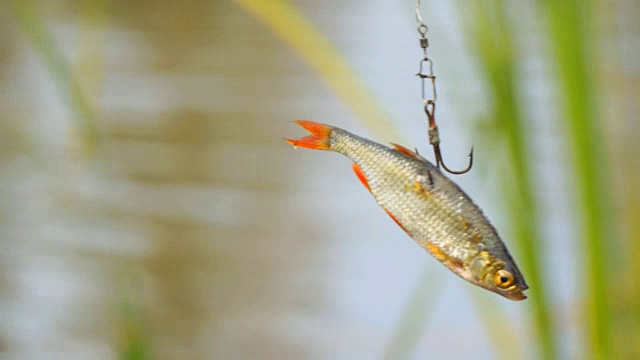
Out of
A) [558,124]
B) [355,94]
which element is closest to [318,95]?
[355,94]

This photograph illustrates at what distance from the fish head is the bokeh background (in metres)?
0.53

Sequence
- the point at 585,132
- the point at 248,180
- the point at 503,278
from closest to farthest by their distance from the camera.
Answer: the point at 503,278 → the point at 585,132 → the point at 248,180

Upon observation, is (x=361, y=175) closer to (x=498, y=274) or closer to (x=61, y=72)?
(x=498, y=274)

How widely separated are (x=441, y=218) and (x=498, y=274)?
0.05m

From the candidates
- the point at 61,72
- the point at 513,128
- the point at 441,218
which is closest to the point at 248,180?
the point at 61,72

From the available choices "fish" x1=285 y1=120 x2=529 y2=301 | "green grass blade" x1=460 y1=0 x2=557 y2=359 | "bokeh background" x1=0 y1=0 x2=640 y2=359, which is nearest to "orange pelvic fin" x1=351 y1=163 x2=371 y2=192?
"fish" x1=285 y1=120 x2=529 y2=301

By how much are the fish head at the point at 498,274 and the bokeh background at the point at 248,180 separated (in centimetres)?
53

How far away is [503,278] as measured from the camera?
15.9 inches

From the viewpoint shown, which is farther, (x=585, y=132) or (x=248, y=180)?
(x=248, y=180)

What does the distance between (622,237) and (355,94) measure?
42cm

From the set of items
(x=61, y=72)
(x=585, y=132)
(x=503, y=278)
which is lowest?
(x=503, y=278)

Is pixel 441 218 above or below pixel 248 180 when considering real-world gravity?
below

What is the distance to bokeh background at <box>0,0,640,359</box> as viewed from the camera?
3.57ft

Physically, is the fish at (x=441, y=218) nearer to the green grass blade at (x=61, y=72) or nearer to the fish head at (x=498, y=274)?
the fish head at (x=498, y=274)
